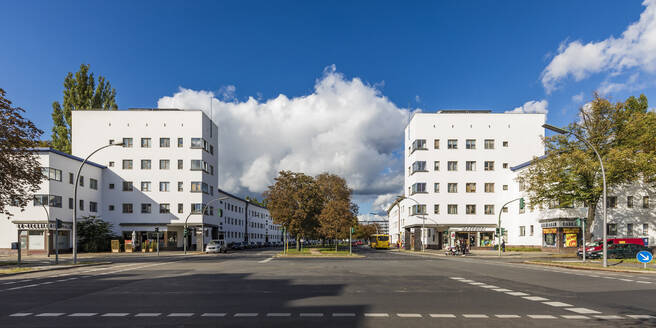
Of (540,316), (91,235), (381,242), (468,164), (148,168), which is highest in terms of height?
(468,164)

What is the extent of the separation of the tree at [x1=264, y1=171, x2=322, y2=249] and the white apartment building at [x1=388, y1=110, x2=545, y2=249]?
1965cm

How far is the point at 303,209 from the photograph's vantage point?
54.6 meters

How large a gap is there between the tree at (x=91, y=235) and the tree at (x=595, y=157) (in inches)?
1979

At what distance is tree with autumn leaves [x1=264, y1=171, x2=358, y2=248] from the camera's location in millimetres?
Answer: 53188

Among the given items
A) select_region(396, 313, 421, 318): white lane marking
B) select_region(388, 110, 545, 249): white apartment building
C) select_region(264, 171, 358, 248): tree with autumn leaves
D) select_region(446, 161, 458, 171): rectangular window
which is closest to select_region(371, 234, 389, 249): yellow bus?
select_region(388, 110, 545, 249): white apartment building

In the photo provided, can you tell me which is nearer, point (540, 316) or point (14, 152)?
point (540, 316)

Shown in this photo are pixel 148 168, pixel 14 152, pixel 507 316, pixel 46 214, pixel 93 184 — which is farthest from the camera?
pixel 148 168

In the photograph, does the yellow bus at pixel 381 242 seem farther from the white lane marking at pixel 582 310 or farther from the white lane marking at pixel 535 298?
the white lane marking at pixel 582 310

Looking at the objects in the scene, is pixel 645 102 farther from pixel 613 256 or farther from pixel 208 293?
pixel 208 293

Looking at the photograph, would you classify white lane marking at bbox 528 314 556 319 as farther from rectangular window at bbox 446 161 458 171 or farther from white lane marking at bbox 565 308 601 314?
rectangular window at bbox 446 161 458 171

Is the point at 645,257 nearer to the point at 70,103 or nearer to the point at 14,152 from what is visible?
the point at 14,152

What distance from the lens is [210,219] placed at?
70.9 meters

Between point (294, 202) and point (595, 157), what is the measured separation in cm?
3123

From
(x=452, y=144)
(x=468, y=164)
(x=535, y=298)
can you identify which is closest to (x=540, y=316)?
(x=535, y=298)
